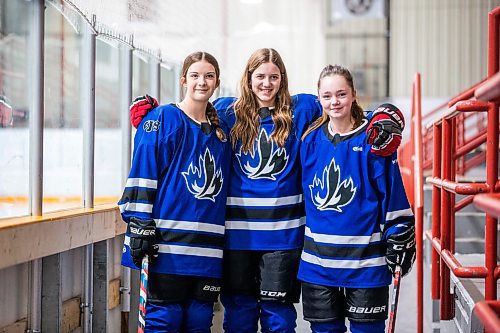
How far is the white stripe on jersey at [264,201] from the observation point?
2.68 metres

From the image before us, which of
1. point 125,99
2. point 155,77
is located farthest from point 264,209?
point 155,77

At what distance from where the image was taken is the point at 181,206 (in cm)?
260

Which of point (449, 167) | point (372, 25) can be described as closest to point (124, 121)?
point (449, 167)

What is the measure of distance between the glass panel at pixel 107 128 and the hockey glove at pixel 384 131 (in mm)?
2092

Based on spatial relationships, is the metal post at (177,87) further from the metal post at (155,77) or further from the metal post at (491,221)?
the metal post at (491,221)

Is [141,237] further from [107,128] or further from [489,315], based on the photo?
[107,128]

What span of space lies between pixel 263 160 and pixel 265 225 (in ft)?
0.78

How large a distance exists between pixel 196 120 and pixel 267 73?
0.31 metres

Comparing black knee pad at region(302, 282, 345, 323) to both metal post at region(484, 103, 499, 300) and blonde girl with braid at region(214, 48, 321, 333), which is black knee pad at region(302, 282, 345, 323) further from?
metal post at region(484, 103, 499, 300)

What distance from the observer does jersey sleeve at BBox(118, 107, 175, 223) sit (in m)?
2.54

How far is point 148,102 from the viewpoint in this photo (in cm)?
270

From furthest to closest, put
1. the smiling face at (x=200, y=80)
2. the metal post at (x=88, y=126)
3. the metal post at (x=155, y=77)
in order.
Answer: the metal post at (x=155, y=77), the metal post at (x=88, y=126), the smiling face at (x=200, y=80)

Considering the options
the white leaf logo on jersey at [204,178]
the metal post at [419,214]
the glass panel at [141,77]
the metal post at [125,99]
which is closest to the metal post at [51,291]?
the white leaf logo on jersey at [204,178]

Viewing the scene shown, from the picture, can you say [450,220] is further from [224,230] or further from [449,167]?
[224,230]
